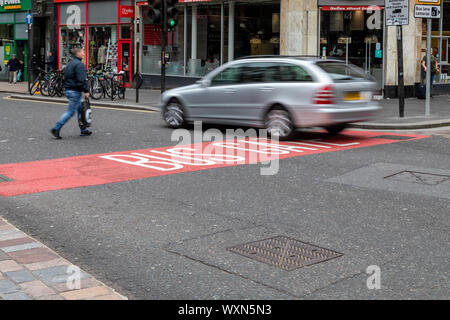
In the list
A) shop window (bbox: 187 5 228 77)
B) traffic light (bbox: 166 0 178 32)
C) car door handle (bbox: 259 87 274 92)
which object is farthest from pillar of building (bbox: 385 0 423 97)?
car door handle (bbox: 259 87 274 92)

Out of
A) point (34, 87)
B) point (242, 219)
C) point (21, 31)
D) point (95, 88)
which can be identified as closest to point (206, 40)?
point (95, 88)

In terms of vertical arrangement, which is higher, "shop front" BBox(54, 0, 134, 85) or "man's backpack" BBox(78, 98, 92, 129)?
"shop front" BBox(54, 0, 134, 85)

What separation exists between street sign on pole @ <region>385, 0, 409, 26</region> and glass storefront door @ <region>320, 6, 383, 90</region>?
7.71 meters

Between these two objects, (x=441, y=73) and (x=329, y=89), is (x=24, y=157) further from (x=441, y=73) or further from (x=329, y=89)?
(x=441, y=73)

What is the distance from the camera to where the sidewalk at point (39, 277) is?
14.1ft

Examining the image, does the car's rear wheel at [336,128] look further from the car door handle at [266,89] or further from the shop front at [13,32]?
the shop front at [13,32]

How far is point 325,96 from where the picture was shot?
39.6 feet

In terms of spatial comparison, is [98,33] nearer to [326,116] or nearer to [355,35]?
[355,35]

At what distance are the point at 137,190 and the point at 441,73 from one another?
2053 centimetres

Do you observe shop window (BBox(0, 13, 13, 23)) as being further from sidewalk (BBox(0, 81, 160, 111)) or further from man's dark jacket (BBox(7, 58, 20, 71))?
sidewalk (BBox(0, 81, 160, 111))

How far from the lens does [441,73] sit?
25.7 m

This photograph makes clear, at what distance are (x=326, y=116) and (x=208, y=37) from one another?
16559 millimetres

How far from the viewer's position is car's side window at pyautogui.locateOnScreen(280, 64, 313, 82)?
40.8 feet

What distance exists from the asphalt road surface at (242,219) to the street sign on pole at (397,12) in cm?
550
